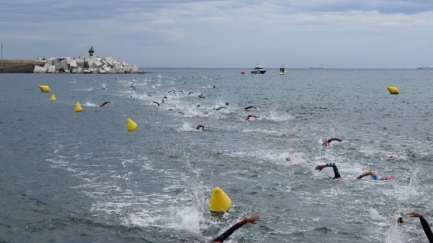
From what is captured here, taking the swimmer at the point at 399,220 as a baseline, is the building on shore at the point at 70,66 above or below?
above

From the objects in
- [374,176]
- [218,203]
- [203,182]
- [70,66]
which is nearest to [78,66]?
[70,66]

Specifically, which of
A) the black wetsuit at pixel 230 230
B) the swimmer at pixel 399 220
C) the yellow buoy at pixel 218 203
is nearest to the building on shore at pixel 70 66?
the yellow buoy at pixel 218 203

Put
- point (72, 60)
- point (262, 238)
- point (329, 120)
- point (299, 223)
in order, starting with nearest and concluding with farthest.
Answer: point (262, 238) < point (299, 223) < point (329, 120) < point (72, 60)

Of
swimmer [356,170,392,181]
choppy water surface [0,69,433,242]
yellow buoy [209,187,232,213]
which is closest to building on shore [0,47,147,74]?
choppy water surface [0,69,433,242]

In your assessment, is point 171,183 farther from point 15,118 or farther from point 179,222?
point 15,118

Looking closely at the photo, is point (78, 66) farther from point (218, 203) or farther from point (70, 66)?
point (218, 203)

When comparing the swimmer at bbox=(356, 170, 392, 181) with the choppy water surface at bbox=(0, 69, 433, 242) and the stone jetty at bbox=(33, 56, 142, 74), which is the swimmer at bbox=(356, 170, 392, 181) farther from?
the stone jetty at bbox=(33, 56, 142, 74)

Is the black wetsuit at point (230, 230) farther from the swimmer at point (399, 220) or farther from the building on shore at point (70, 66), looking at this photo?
the building on shore at point (70, 66)

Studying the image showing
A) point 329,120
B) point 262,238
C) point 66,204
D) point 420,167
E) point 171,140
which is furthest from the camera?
point 329,120

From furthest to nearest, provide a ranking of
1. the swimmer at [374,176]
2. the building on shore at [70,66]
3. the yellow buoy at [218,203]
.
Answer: the building on shore at [70,66] → the swimmer at [374,176] → the yellow buoy at [218,203]

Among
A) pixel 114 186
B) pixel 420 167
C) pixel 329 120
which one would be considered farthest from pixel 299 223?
pixel 329 120

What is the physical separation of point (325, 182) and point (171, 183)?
6.06 metres

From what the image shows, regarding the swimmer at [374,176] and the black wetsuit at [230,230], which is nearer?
the black wetsuit at [230,230]

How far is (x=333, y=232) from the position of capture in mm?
14742
